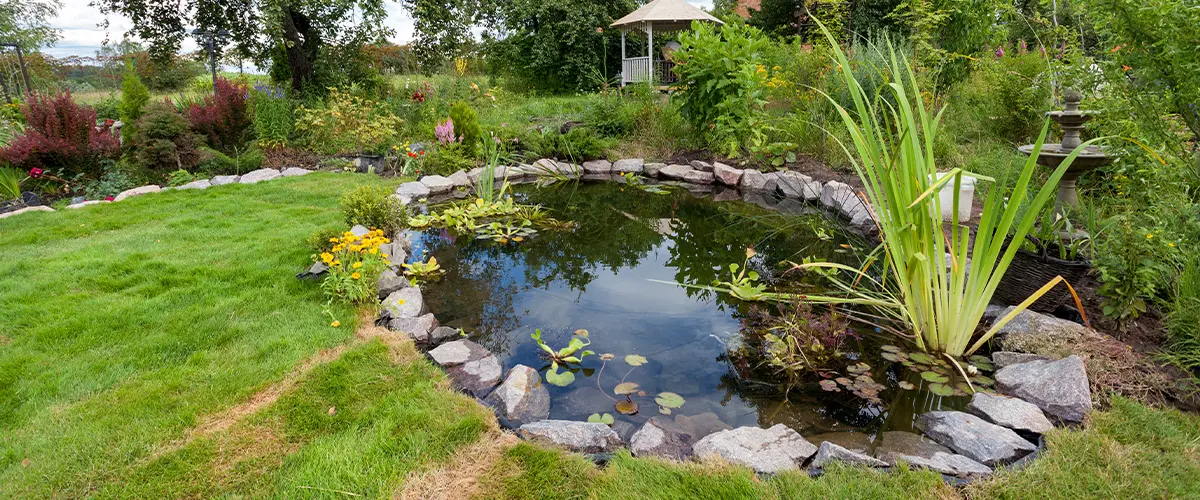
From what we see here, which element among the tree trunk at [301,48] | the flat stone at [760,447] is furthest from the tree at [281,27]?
the flat stone at [760,447]

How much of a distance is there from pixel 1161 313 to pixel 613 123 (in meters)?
6.78

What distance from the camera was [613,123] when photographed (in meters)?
8.55

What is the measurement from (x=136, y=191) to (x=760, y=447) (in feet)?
21.2

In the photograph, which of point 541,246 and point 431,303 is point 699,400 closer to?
point 431,303

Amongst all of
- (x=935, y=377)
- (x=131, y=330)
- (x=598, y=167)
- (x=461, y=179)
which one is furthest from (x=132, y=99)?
(x=935, y=377)

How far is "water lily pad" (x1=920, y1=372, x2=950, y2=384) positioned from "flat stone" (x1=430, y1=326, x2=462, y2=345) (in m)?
2.20

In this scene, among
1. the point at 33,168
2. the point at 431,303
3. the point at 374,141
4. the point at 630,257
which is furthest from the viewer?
the point at 374,141

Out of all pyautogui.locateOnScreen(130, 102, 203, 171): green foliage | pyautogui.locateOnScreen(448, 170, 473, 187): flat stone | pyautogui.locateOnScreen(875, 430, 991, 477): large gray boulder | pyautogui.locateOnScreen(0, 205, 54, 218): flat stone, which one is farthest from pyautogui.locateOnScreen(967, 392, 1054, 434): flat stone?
pyautogui.locateOnScreen(130, 102, 203, 171): green foliage

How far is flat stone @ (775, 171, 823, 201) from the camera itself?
6082 mm

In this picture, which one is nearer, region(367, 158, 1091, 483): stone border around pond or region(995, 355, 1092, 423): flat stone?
region(367, 158, 1091, 483): stone border around pond

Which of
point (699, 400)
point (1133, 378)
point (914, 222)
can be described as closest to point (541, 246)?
point (699, 400)

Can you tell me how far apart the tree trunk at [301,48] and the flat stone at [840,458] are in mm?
10514

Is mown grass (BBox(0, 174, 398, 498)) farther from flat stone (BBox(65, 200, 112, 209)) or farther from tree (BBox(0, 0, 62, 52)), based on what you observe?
tree (BBox(0, 0, 62, 52))

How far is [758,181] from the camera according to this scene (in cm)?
665
